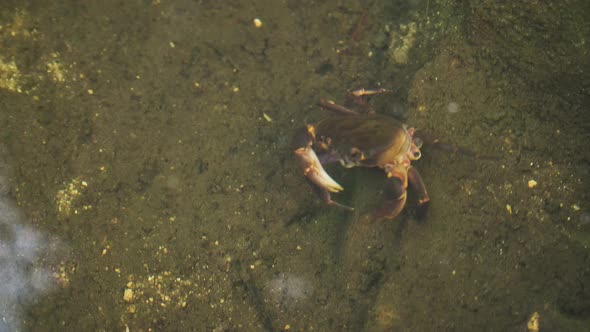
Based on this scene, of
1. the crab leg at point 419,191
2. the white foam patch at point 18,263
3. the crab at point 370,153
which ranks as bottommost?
the white foam patch at point 18,263

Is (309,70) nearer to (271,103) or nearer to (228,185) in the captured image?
(271,103)

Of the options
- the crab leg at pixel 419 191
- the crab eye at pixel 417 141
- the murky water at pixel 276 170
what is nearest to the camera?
the murky water at pixel 276 170

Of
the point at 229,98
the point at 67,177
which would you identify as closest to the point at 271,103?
the point at 229,98

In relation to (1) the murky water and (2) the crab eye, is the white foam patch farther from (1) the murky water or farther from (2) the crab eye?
(2) the crab eye

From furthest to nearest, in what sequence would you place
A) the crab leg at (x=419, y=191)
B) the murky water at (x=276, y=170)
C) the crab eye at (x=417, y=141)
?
1. the crab eye at (x=417, y=141)
2. the crab leg at (x=419, y=191)
3. the murky water at (x=276, y=170)

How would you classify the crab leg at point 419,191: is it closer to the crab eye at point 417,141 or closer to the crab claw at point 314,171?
the crab eye at point 417,141

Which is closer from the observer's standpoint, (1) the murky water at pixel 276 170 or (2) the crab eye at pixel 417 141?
(1) the murky water at pixel 276 170

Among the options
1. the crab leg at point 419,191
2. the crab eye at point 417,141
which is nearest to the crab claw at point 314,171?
the crab leg at point 419,191
